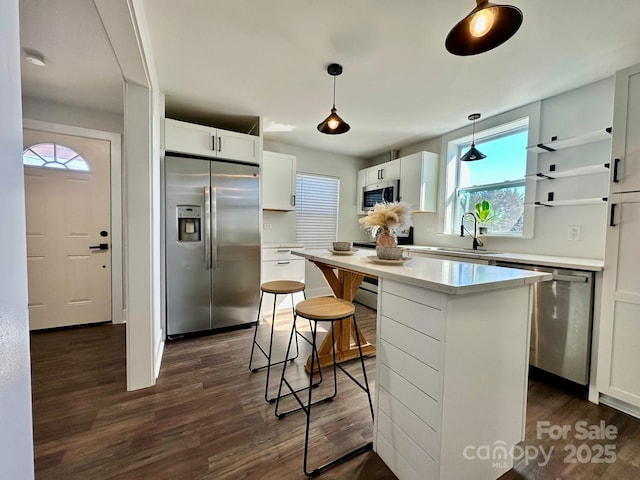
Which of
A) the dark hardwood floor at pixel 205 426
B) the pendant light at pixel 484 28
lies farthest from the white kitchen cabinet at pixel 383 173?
the dark hardwood floor at pixel 205 426

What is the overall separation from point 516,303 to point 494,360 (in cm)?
29

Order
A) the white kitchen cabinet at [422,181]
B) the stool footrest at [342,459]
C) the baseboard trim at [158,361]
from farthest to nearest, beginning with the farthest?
the white kitchen cabinet at [422,181] → the baseboard trim at [158,361] → the stool footrest at [342,459]

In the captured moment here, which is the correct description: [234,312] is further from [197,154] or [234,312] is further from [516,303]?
[516,303]

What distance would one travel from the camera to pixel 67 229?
3.06 metres

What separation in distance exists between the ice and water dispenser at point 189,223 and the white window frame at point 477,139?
10.2 feet

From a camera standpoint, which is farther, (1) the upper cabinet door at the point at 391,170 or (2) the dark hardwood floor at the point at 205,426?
A: (1) the upper cabinet door at the point at 391,170

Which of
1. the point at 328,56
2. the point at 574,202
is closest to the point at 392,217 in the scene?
the point at 328,56

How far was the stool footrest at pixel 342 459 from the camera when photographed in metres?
1.33

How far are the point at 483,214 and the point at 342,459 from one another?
2.92m

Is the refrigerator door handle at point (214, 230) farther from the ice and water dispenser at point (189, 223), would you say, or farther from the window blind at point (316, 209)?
the window blind at point (316, 209)

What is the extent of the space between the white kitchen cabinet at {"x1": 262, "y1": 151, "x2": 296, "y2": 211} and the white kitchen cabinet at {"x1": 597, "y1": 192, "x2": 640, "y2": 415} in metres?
3.18

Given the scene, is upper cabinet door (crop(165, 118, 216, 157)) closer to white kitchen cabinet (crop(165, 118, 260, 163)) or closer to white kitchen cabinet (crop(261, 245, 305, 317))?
white kitchen cabinet (crop(165, 118, 260, 163))

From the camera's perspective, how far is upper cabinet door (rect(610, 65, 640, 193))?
172 centimetres

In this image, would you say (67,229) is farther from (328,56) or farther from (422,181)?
(422,181)
